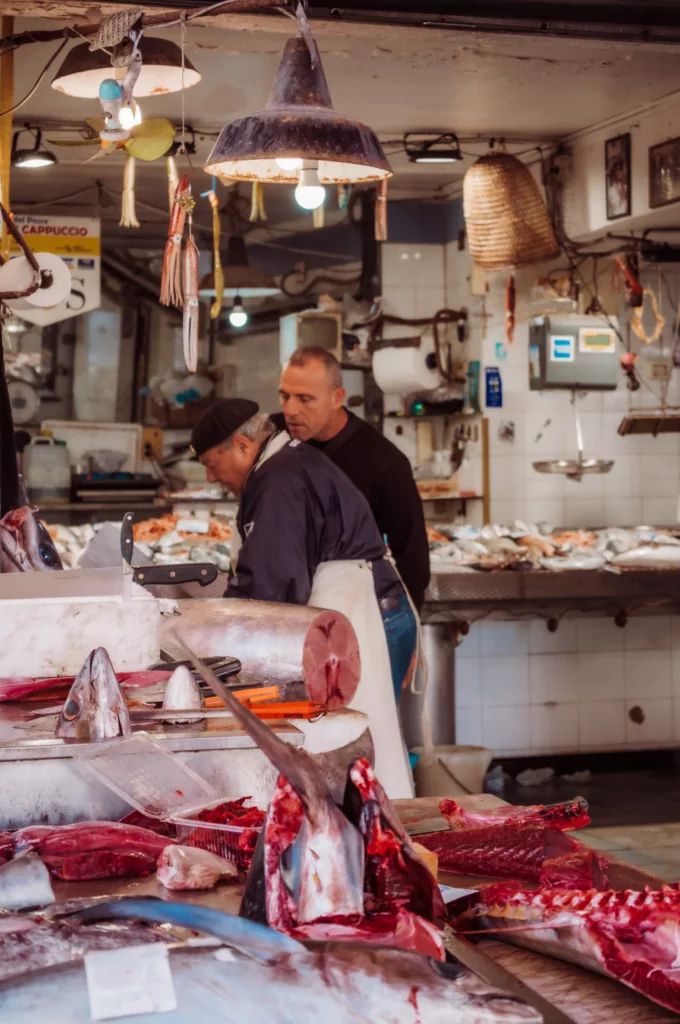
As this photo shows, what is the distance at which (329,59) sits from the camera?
7336 millimetres

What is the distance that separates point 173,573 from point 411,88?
588 cm

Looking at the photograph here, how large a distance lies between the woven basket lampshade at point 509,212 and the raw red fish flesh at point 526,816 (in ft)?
20.2

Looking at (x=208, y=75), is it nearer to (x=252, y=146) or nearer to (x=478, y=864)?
(x=252, y=146)

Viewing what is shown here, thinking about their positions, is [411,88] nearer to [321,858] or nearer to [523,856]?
[523,856]

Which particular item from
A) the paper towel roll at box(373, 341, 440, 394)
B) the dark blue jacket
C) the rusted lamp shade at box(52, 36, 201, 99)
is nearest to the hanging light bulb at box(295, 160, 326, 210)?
the dark blue jacket

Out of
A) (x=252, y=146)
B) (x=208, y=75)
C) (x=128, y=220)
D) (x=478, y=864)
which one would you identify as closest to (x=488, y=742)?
(x=128, y=220)

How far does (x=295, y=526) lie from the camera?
431 cm

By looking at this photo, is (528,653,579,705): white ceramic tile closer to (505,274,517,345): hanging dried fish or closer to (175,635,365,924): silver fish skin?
(505,274,517,345): hanging dried fish

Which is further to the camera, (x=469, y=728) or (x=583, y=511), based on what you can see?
(x=583, y=511)

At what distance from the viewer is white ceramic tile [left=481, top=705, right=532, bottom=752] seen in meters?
7.71

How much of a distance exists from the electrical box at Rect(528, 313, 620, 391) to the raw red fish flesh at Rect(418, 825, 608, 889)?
293 inches

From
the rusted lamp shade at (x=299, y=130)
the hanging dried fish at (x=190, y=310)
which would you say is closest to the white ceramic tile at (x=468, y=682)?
the hanging dried fish at (x=190, y=310)

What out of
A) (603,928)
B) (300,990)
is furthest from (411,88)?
(300,990)

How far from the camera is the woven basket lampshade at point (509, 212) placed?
8.06 m
